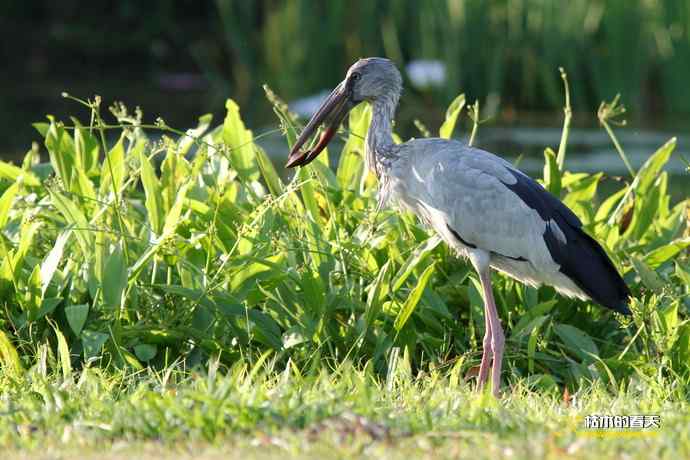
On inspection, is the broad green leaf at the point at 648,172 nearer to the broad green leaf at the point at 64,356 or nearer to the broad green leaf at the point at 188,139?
the broad green leaf at the point at 188,139

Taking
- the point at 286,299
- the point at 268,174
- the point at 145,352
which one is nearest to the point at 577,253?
the point at 286,299

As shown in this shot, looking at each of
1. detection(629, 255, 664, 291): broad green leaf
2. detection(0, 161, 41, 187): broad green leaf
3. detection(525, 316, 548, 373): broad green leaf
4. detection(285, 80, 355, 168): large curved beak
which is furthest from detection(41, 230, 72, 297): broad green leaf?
detection(629, 255, 664, 291): broad green leaf

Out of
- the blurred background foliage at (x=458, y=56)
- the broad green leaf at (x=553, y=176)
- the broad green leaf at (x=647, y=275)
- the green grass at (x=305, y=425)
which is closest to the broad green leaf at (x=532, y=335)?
the broad green leaf at (x=647, y=275)

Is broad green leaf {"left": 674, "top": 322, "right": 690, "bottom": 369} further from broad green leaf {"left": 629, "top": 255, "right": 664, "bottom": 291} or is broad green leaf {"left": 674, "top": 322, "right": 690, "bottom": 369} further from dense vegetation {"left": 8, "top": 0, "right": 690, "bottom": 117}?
dense vegetation {"left": 8, "top": 0, "right": 690, "bottom": 117}

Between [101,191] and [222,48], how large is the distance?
692 inches

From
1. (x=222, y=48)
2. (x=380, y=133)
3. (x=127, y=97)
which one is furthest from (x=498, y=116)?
(x=380, y=133)

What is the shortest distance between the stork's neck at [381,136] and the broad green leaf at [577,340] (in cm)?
103

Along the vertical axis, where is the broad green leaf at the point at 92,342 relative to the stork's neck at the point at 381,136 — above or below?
below

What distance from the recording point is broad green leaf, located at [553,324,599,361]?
5.23 m

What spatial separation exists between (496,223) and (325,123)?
0.96 m

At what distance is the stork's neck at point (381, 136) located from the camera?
5473 millimetres

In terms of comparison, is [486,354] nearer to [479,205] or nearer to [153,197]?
[479,205]

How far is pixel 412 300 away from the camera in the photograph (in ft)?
16.5

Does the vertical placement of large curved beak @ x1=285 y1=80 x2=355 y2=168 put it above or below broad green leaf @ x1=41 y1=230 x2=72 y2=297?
above
